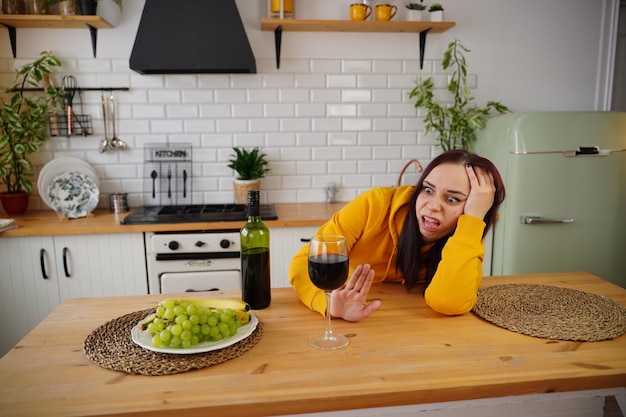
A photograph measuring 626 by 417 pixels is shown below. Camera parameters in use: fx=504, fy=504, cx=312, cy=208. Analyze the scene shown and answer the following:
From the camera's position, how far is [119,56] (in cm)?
316

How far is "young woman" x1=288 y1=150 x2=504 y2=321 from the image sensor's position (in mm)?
1335

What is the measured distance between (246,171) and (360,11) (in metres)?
1.21

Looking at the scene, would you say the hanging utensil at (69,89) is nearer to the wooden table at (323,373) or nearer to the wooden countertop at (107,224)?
the wooden countertop at (107,224)

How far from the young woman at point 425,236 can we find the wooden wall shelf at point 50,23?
83.4 inches

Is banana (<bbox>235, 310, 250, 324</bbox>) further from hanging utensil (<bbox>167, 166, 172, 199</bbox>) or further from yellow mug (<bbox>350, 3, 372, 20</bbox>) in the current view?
yellow mug (<bbox>350, 3, 372, 20</bbox>)

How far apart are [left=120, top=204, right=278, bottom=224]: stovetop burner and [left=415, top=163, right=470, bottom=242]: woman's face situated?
4.67 feet

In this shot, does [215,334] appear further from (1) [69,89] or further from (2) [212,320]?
(1) [69,89]

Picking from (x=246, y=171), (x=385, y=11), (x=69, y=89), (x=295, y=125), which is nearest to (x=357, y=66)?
(x=385, y=11)

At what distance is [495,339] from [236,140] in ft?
8.02

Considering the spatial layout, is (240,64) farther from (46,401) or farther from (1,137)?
(46,401)

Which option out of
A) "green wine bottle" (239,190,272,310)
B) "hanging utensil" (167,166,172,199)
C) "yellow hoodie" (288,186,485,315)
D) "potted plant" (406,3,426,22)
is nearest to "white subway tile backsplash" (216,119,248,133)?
"hanging utensil" (167,166,172,199)

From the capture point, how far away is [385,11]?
10.2ft

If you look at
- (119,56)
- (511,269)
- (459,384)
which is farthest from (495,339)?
(119,56)

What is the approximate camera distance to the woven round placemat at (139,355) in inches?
41.7
